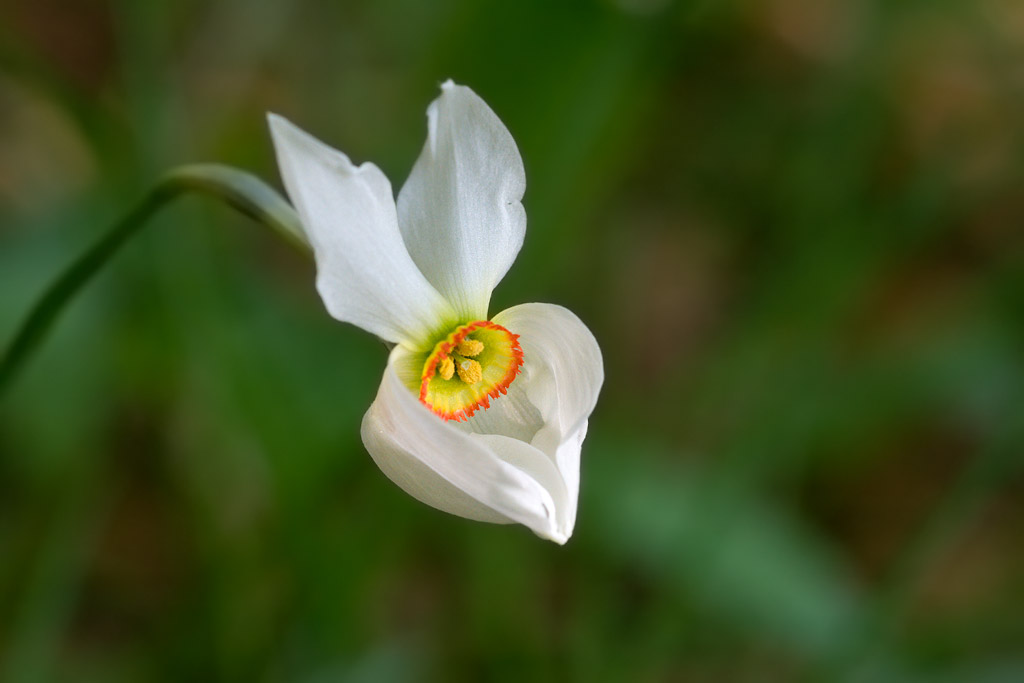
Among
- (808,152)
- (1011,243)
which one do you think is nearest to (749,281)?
(808,152)

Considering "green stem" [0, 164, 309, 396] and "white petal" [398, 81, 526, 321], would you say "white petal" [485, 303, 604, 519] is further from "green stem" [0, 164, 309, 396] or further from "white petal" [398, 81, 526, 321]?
"green stem" [0, 164, 309, 396]

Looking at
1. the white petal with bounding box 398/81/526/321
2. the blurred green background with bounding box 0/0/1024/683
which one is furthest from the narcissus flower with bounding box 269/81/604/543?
the blurred green background with bounding box 0/0/1024/683

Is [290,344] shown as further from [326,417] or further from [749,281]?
[749,281]

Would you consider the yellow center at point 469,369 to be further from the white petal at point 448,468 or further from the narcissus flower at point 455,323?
the white petal at point 448,468

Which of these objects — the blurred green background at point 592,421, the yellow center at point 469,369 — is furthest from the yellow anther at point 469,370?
the blurred green background at point 592,421

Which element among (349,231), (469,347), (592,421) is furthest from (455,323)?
(592,421)

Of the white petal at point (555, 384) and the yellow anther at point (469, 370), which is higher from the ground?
the white petal at point (555, 384)
